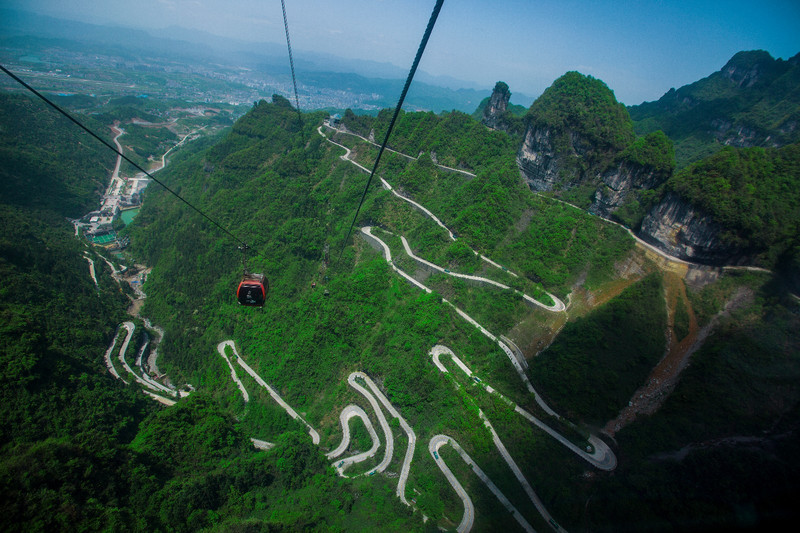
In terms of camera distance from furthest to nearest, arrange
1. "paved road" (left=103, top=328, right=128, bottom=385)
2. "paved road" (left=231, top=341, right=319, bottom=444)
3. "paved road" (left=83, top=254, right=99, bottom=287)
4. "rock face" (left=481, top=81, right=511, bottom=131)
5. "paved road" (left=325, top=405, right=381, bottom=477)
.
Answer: "rock face" (left=481, top=81, right=511, bottom=131), "paved road" (left=83, top=254, right=99, bottom=287), "paved road" (left=103, top=328, right=128, bottom=385), "paved road" (left=231, top=341, right=319, bottom=444), "paved road" (left=325, top=405, right=381, bottom=477)

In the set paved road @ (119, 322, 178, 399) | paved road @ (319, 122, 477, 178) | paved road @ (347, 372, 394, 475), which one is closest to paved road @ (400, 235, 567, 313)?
paved road @ (347, 372, 394, 475)

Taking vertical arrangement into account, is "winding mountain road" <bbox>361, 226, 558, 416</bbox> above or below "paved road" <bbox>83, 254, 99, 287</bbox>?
above

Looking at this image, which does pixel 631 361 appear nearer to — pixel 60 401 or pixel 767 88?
pixel 60 401

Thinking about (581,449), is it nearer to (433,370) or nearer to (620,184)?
(433,370)

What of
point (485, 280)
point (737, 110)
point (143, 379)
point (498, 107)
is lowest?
point (143, 379)

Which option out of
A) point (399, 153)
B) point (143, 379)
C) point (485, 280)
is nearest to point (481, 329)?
point (485, 280)

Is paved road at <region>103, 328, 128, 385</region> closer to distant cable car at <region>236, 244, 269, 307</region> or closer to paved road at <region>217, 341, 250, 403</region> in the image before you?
paved road at <region>217, 341, 250, 403</region>
